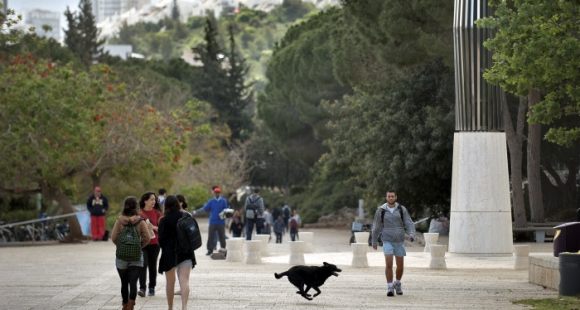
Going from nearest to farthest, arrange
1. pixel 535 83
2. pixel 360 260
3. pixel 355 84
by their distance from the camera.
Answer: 1. pixel 535 83
2. pixel 360 260
3. pixel 355 84

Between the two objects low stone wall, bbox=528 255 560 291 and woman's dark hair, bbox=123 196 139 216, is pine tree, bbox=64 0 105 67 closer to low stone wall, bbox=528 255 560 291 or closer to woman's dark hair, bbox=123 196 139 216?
low stone wall, bbox=528 255 560 291

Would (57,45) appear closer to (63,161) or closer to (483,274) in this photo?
(63,161)

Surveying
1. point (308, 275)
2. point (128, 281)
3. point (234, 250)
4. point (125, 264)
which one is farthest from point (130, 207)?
point (234, 250)

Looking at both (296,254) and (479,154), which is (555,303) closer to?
(296,254)

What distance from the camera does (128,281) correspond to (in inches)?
558

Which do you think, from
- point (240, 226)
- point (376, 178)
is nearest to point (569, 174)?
point (376, 178)

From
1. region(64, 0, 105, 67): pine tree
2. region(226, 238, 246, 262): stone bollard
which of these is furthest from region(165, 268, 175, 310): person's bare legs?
region(64, 0, 105, 67): pine tree

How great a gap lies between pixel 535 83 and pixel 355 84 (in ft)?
75.3

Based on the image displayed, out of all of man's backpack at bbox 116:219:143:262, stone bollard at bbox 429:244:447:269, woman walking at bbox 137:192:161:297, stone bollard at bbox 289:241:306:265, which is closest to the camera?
man's backpack at bbox 116:219:143:262

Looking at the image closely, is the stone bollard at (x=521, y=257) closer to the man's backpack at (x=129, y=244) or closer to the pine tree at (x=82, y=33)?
the man's backpack at (x=129, y=244)

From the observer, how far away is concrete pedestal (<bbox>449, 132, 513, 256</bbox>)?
25703mm

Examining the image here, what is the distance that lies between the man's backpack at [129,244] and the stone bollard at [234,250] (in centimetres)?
1195

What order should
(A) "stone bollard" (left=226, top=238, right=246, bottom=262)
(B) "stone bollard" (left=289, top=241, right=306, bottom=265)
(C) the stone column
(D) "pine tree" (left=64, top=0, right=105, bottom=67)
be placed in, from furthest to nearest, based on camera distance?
(D) "pine tree" (left=64, top=0, right=105, bottom=67) → (A) "stone bollard" (left=226, top=238, right=246, bottom=262) → (C) the stone column → (B) "stone bollard" (left=289, top=241, right=306, bottom=265)

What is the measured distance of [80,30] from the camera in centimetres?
10469
